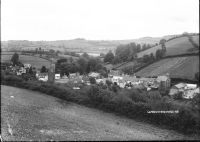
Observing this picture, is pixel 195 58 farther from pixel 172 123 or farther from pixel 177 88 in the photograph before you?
pixel 172 123

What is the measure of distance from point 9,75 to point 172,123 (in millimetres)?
24574

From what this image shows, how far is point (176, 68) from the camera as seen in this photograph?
39688mm

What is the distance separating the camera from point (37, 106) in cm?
2580

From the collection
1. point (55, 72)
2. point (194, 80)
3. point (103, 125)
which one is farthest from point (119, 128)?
point (55, 72)

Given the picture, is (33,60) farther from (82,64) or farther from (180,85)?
(180,85)

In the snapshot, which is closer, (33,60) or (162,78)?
(162,78)

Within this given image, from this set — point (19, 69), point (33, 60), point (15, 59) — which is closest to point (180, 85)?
point (33, 60)

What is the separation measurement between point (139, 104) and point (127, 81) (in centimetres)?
1326

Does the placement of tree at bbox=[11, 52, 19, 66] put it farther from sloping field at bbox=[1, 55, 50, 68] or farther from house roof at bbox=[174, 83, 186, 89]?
house roof at bbox=[174, 83, 186, 89]

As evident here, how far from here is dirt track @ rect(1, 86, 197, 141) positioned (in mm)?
17547

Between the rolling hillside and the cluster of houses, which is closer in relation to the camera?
the rolling hillside

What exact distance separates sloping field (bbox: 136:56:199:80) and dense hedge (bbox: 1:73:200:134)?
33.9 feet

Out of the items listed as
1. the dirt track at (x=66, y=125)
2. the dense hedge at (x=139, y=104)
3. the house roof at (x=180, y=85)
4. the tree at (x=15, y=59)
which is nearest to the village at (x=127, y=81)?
the house roof at (x=180, y=85)

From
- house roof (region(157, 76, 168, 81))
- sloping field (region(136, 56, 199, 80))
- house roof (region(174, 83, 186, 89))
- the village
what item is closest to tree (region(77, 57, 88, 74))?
the village
